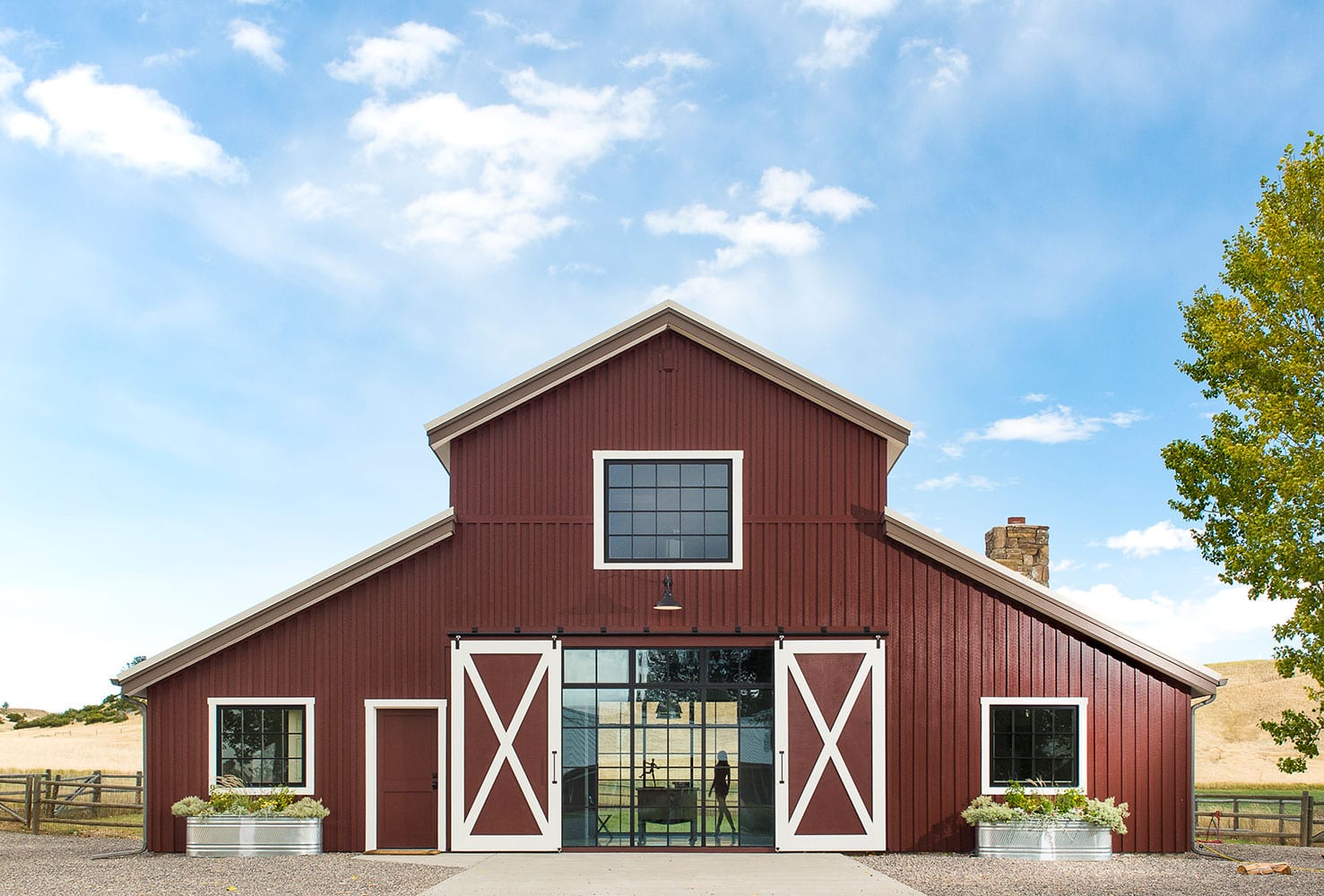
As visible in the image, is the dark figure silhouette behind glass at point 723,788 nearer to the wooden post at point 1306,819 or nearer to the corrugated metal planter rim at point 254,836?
the corrugated metal planter rim at point 254,836

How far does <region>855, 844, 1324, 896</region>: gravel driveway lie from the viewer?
42.2 feet

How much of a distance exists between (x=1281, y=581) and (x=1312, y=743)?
268 centimetres

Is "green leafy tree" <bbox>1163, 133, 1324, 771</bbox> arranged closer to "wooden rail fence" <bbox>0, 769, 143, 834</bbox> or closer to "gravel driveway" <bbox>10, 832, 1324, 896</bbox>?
"gravel driveway" <bbox>10, 832, 1324, 896</bbox>

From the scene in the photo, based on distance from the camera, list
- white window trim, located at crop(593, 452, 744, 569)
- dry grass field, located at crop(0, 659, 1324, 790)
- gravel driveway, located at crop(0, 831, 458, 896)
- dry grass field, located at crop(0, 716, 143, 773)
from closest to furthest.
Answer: gravel driveway, located at crop(0, 831, 458, 896), white window trim, located at crop(593, 452, 744, 569), dry grass field, located at crop(0, 716, 143, 773), dry grass field, located at crop(0, 659, 1324, 790)

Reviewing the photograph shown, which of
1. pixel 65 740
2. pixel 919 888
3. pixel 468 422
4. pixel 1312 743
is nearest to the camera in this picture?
pixel 919 888

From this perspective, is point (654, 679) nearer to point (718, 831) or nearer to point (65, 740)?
point (718, 831)

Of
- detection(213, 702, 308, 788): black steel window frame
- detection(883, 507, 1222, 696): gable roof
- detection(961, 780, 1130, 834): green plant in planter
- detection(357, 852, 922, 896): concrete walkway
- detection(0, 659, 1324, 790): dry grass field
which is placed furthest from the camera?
detection(0, 659, 1324, 790): dry grass field

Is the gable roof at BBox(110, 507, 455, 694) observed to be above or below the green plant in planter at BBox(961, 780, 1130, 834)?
above

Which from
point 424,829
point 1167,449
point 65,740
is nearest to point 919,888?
point 424,829

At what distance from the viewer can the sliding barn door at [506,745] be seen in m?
15.6

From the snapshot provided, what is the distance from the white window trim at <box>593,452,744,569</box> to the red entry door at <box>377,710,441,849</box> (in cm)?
323

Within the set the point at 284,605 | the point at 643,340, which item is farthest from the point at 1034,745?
the point at 284,605

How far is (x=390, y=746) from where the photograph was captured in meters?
15.8

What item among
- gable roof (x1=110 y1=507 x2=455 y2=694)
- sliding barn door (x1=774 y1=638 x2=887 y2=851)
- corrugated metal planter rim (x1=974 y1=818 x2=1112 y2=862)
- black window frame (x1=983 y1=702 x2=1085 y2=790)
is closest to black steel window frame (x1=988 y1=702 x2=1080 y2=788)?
black window frame (x1=983 y1=702 x2=1085 y2=790)
